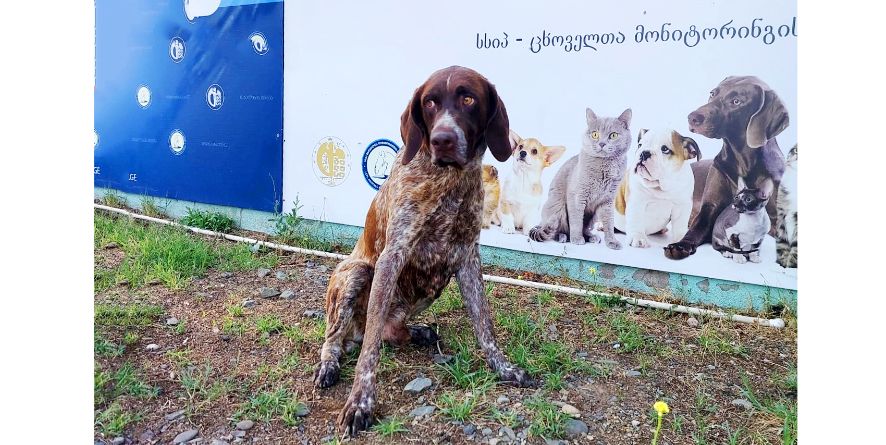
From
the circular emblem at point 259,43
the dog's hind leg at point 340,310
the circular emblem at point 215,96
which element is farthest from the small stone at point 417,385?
the circular emblem at point 215,96

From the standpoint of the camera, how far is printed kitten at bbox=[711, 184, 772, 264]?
401cm

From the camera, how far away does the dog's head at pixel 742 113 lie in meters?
3.86

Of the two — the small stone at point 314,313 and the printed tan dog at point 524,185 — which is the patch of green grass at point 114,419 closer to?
the small stone at point 314,313

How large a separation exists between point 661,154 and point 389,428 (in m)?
2.70

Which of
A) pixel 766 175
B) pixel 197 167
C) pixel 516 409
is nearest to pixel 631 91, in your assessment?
pixel 766 175

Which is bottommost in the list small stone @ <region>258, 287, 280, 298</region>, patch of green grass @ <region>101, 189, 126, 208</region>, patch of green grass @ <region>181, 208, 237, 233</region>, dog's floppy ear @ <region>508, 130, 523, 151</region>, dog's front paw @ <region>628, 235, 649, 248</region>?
small stone @ <region>258, 287, 280, 298</region>

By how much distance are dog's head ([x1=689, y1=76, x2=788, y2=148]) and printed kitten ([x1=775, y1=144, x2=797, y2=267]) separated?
0.25 m

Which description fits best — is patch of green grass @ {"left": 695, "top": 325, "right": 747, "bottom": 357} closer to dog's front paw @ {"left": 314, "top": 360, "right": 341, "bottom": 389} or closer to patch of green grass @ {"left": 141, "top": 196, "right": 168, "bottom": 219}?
dog's front paw @ {"left": 314, "top": 360, "right": 341, "bottom": 389}

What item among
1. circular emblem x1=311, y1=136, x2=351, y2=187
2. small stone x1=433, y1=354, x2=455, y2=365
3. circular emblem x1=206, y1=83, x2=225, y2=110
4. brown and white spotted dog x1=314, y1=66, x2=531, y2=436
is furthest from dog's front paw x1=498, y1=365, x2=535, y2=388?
circular emblem x1=206, y1=83, x2=225, y2=110

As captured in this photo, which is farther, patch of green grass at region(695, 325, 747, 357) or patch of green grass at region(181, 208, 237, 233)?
patch of green grass at region(181, 208, 237, 233)

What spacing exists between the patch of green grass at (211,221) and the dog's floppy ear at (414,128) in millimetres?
3891

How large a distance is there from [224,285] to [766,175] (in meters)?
3.74

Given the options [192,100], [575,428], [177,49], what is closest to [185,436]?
[575,428]

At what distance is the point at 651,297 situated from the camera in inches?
173
